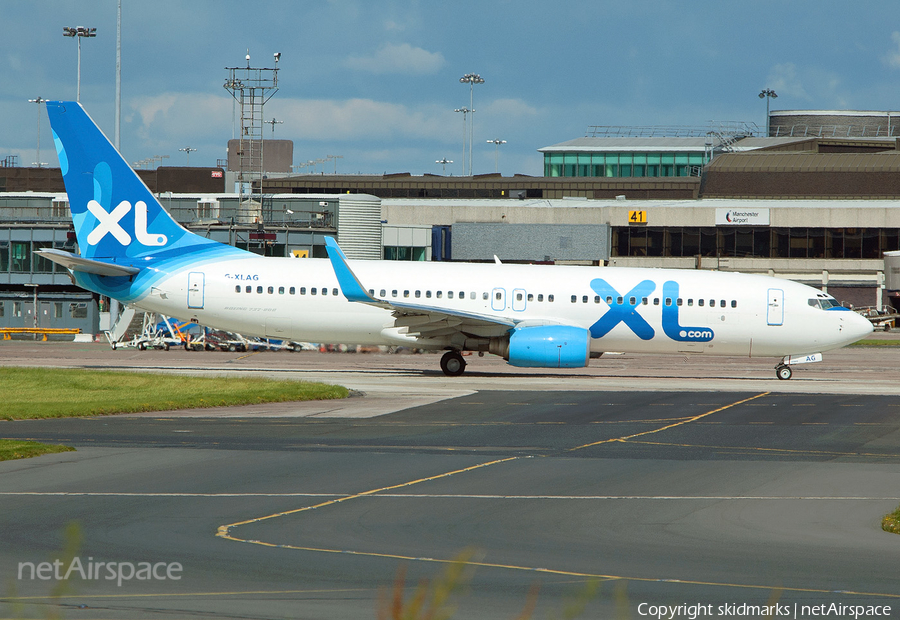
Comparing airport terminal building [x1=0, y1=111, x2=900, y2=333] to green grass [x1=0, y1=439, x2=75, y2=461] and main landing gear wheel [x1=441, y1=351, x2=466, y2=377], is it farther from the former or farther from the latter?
green grass [x1=0, y1=439, x2=75, y2=461]

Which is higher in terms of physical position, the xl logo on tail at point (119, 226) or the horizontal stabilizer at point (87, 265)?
the xl logo on tail at point (119, 226)

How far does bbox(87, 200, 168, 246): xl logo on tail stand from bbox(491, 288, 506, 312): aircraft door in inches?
465

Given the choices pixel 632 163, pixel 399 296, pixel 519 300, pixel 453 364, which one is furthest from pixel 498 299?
pixel 632 163

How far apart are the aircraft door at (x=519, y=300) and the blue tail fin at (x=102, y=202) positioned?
1099 centimetres

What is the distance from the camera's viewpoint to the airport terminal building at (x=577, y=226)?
6116cm

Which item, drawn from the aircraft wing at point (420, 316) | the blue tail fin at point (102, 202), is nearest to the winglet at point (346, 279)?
the aircraft wing at point (420, 316)

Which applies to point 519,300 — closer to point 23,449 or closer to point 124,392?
point 124,392

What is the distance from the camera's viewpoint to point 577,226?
75.6 meters

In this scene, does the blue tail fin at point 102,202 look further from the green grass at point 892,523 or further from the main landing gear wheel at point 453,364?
the green grass at point 892,523

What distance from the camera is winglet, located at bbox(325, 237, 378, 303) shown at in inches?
1272

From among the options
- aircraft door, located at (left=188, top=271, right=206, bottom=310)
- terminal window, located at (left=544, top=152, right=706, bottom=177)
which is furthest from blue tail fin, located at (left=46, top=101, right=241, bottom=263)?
terminal window, located at (left=544, top=152, right=706, bottom=177)

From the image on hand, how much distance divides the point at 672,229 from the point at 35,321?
4694 centimetres

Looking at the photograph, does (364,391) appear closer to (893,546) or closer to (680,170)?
(893,546)

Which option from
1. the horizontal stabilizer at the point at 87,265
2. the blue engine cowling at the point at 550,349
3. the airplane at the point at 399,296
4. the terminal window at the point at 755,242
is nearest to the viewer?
the blue engine cowling at the point at 550,349
